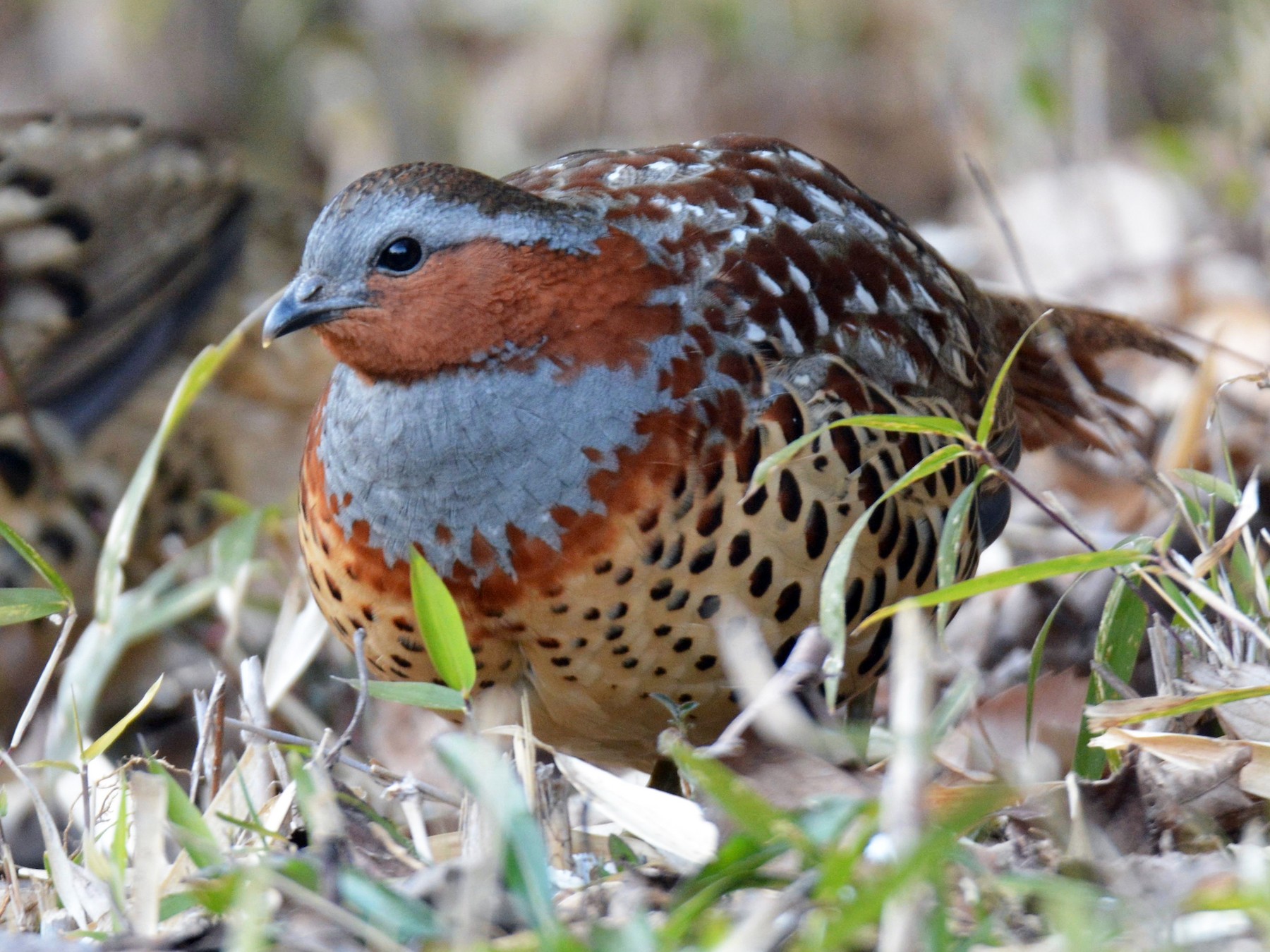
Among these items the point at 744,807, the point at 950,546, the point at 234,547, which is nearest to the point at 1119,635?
the point at 950,546

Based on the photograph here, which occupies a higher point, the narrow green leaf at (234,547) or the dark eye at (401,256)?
the dark eye at (401,256)

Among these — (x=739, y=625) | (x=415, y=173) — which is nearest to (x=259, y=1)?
(x=415, y=173)

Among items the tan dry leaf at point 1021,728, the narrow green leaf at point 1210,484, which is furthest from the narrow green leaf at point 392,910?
the narrow green leaf at point 1210,484

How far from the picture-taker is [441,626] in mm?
2061

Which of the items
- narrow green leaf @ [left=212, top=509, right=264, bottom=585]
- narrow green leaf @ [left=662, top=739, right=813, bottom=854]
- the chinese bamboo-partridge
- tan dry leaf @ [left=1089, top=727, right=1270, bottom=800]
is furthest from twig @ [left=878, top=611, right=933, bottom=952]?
narrow green leaf @ [left=212, top=509, right=264, bottom=585]

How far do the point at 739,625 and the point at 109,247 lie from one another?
2.67 meters

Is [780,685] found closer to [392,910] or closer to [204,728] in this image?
[392,910]

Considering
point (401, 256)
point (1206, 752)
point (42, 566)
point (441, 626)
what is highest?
point (401, 256)

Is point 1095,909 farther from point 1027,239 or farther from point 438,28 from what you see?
Answer: point 438,28

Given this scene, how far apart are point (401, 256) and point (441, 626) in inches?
24.1

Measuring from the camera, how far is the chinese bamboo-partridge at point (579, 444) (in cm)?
233

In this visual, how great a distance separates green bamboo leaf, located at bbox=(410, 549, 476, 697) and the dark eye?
51 centimetres

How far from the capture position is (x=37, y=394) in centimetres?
427

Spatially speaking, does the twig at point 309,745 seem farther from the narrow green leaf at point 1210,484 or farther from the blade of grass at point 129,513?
the narrow green leaf at point 1210,484
